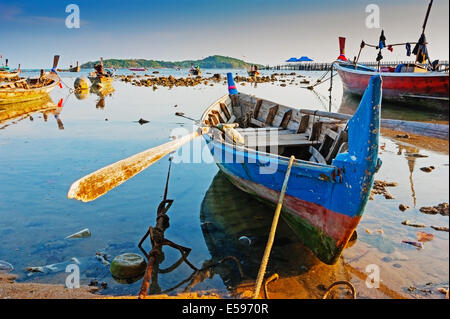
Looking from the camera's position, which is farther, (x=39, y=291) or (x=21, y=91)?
(x=21, y=91)

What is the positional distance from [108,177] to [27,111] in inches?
817

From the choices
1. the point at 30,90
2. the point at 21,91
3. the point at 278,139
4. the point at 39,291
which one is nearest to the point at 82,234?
the point at 39,291

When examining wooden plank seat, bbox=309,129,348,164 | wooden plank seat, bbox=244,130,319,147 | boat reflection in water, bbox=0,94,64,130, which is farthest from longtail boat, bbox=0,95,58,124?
wooden plank seat, bbox=309,129,348,164

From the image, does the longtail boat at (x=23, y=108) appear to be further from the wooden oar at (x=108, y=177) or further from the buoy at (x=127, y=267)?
the buoy at (x=127, y=267)

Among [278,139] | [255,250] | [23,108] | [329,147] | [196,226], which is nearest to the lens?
[255,250]

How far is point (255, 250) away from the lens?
5.24 meters

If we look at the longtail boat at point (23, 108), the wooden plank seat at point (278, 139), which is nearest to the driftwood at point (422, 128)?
the wooden plank seat at point (278, 139)

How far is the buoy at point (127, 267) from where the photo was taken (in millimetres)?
4539

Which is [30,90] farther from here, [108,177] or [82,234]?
[108,177]

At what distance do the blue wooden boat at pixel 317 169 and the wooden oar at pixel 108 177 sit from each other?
1.66 metres

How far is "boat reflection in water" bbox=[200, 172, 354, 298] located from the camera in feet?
14.5

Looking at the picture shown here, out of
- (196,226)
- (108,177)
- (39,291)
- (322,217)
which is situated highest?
(108,177)

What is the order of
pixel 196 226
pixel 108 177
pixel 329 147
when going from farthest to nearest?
pixel 329 147 → pixel 196 226 → pixel 108 177
